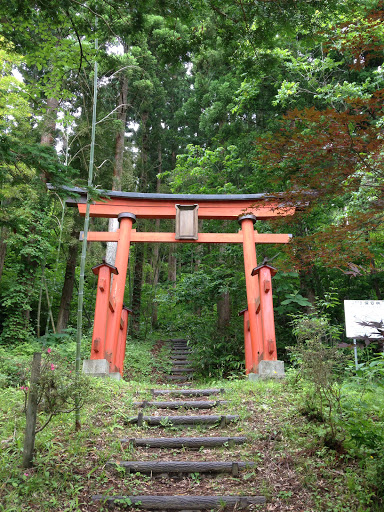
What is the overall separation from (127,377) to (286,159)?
7017 mm

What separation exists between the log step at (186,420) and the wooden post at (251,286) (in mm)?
2348

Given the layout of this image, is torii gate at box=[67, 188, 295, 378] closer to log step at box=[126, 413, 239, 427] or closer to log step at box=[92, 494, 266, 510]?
log step at box=[126, 413, 239, 427]

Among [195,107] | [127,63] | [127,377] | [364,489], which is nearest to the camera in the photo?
[364,489]

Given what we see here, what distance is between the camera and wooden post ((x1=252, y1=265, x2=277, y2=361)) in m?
5.98

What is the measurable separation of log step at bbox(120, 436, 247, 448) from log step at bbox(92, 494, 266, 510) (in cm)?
83

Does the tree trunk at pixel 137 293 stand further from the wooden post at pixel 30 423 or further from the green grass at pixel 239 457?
the wooden post at pixel 30 423

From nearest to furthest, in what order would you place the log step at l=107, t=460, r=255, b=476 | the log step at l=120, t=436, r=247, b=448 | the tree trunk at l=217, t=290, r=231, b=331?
the log step at l=107, t=460, r=255, b=476
the log step at l=120, t=436, r=247, b=448
the tree trunk at l=217, t=290, r=231, b=331

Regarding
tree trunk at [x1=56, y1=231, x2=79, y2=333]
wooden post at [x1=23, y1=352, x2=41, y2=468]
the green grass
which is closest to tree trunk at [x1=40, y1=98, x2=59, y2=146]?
tree trunk at [x1=56, y1=231, x2=79, y2=333]

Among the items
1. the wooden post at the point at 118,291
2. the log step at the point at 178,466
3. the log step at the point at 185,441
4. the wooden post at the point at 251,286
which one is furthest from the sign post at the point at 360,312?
the wooden post at the point at 118,291

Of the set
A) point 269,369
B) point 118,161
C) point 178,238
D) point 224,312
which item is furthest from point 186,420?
point 118,161

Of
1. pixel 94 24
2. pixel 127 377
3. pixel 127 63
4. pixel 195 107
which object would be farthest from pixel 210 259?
pixel 94 24

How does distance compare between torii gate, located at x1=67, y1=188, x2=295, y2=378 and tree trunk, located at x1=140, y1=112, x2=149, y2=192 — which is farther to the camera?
tree trunk, located at x1=140, y1=112, x2=149, y2=192

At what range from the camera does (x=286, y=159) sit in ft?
10.1

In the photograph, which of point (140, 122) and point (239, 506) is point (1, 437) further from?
point (140, 122)
